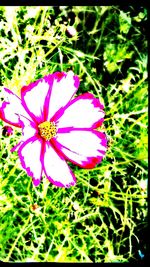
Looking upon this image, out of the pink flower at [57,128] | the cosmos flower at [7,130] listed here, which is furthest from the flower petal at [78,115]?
the cosmos flower at [7,130]

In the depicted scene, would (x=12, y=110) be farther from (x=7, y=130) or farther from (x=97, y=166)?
(x=97, y=166)

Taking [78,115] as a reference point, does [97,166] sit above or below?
below

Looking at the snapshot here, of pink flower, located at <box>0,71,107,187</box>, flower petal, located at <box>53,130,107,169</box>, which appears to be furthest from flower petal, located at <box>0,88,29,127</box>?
flower petal, located at <box>53,130,107,169</box>

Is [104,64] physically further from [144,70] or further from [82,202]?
[82,202]

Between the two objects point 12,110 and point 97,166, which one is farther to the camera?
point 97,166

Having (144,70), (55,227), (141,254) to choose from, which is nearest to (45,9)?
(144,70)

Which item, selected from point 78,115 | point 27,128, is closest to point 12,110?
point 27,128

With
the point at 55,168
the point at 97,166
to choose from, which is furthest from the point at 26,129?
the point at 97,166
